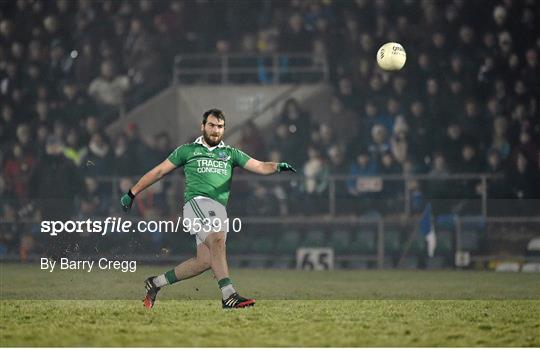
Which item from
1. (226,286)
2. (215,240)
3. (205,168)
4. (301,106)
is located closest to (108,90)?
(301,106)

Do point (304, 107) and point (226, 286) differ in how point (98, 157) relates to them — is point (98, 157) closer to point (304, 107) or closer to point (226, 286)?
point (304, 107)

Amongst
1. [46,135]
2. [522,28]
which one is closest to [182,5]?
[46,135]

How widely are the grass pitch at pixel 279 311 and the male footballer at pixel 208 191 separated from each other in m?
0.36

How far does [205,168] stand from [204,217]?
18.3 inches

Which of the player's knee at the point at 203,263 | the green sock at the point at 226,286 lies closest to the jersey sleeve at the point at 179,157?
the player's knee at the point at 203,263

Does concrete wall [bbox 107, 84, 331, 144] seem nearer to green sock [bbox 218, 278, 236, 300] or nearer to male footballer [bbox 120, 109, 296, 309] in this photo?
male footballer [bbox 120, 109, 296, 309]

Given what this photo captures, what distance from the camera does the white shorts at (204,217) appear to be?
1026 centimetres

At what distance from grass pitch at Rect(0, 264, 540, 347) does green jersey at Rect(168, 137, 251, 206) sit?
1126 millimetres

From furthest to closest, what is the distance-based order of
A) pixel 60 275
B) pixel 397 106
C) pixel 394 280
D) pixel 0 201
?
pixel 397 106 < pixel 0 201 < pixel 394 280 < pixel 60 275

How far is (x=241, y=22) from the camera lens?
21.4m

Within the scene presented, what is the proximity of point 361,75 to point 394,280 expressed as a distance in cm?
559

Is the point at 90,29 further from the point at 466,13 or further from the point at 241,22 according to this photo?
the point at 466,13

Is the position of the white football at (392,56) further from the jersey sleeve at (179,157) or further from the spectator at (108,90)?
the spectator at (108,90)

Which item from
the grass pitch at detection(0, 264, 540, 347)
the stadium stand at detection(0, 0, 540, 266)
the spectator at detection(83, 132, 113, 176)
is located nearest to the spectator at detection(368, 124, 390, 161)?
the stadium stand at detection(0, 0, 540, 266)
